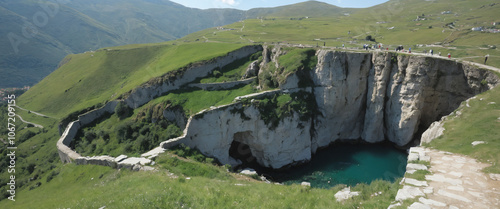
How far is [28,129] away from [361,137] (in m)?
73.0

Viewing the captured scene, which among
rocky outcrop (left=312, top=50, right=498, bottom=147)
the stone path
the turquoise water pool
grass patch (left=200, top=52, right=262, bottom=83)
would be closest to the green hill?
the stone path

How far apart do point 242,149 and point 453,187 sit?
30569mm

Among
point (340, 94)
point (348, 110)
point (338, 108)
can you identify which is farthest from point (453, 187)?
point (348, 110)

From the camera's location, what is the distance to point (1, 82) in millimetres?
125375

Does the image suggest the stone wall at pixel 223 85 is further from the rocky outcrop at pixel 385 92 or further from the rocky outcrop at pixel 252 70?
the rocky outcrop at pixel 385 92

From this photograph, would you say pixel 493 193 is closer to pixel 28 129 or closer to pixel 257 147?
pixel 257 147

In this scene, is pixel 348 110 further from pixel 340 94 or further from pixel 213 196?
pixel 213 196

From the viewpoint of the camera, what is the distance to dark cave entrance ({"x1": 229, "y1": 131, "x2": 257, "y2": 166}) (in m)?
35.6

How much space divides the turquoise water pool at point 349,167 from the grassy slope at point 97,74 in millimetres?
28355

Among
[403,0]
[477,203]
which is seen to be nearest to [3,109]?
[477,203]

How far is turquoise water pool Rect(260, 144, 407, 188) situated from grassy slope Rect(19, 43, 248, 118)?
28.4 m

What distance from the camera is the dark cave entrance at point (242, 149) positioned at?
35.6m

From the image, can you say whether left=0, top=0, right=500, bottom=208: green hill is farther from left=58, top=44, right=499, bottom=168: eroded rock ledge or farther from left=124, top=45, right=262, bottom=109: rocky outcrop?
left=58, top=44, right=499, bottom=168: eroded rock ledge

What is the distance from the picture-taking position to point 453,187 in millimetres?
9398
